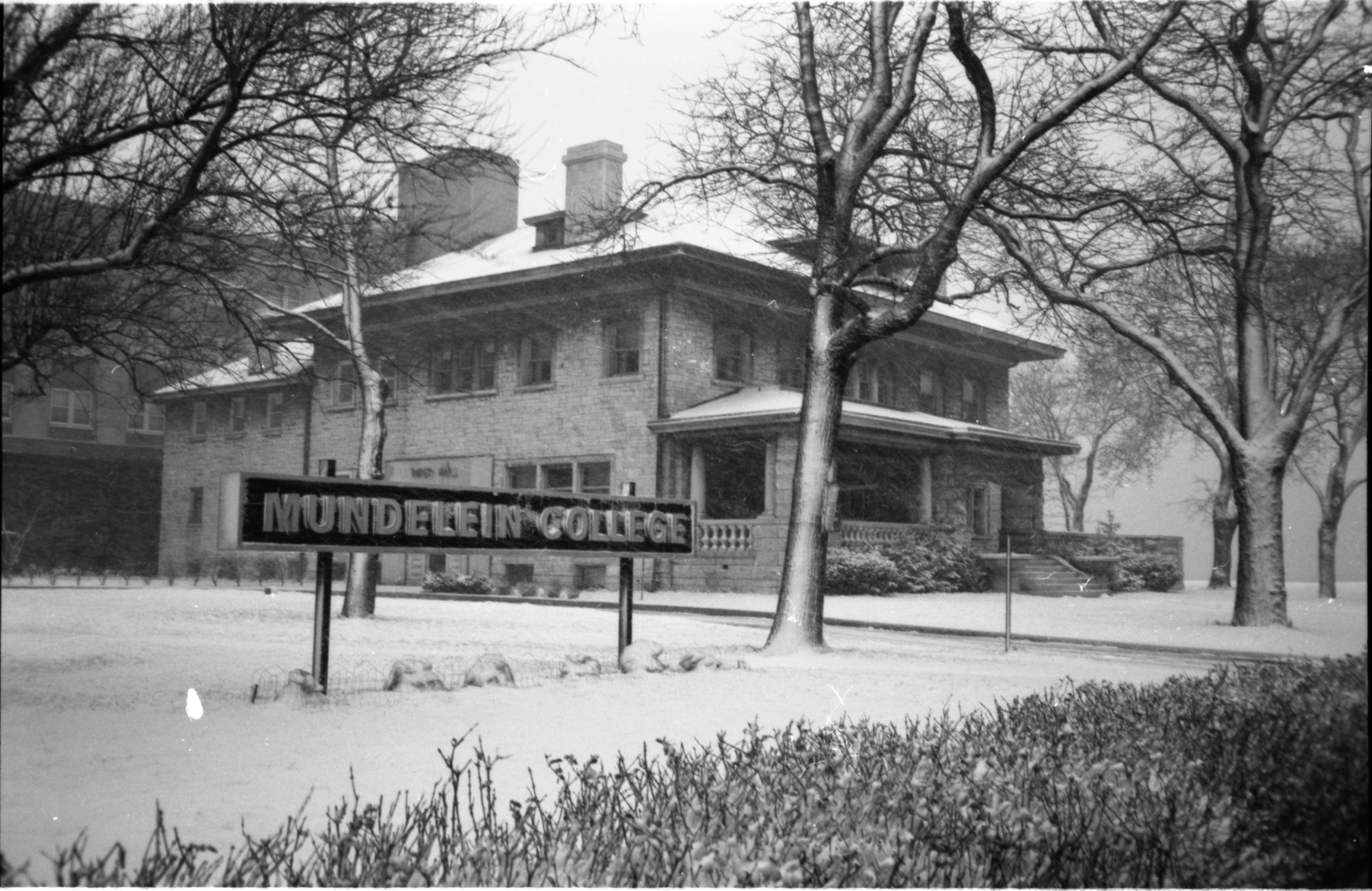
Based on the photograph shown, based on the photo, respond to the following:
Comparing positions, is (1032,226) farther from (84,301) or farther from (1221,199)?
(84,301)

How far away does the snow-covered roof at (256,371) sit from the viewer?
437 cm

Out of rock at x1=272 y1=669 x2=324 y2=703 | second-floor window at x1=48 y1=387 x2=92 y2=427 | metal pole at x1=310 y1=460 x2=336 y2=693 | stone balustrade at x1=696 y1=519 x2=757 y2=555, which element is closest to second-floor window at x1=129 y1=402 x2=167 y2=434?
second-floor window at x1=48 y1=387 x2=92 y2=427

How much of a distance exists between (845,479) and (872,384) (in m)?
0.59

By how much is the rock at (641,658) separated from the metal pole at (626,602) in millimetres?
30

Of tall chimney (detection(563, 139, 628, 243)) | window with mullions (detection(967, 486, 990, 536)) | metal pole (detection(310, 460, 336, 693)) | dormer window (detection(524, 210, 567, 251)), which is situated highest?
tall chimney (detection(563, 139, 628, 243))

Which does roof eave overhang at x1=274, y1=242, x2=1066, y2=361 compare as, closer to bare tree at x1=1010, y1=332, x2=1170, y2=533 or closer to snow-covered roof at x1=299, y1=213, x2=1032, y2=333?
snow-covered roof at x1=299, y1=213, x2=1032, y2=333

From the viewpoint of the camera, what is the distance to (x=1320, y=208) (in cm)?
536

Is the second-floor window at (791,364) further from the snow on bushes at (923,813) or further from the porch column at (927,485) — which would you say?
the snow on bushes at (923,813)

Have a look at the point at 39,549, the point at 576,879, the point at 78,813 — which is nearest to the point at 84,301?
the point at 39,549

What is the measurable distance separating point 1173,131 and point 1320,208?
3.27 feet

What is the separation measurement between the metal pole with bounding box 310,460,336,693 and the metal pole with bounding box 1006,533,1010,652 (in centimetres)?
329

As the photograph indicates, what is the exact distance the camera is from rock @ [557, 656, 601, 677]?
513cm

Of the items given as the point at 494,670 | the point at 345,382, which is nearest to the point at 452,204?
the point at 345,382

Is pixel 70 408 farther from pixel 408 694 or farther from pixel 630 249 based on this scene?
pixel 630 249
